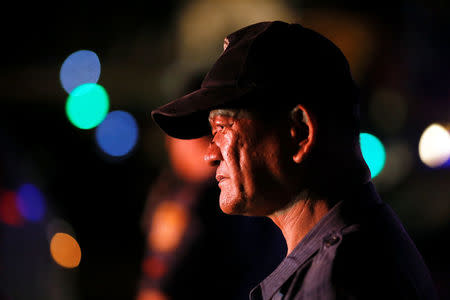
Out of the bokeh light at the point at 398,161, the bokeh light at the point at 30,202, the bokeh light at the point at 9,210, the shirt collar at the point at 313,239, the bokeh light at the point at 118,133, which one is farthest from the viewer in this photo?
the bokeh light at the point at 118,133

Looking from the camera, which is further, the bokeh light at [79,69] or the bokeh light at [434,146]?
the bokeh light at [79,69]

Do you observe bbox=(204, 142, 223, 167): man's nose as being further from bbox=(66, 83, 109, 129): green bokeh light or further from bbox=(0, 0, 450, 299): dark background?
bbox=(66, 83, 109, 129): green bokeh light

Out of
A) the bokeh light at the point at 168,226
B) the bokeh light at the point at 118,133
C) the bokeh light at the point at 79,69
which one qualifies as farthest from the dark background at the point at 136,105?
the bokeh light at the point at 168,226

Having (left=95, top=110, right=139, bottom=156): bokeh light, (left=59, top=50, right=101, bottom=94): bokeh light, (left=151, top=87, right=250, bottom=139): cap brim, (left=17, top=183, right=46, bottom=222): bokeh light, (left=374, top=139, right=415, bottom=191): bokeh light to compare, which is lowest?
(left=374, top=139, right=415, bottom=191): bokeh light

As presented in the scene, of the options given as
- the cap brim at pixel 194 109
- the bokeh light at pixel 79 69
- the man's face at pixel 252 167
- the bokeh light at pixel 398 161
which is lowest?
the bokeh light at pixel 398 161

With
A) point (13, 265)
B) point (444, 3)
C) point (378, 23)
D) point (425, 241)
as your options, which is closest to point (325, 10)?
point (378, 23)

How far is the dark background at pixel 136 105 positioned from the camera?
6.73m

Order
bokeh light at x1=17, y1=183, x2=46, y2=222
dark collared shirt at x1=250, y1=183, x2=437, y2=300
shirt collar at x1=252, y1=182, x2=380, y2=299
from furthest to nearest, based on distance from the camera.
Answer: bokeh light at x1=17, y1=183, x2=46, y2=222
shirt collar at x1=252, y1=182, x2=380, y2=299
dark collared shirt at x1=250, y1=183, x2=437, y2=300

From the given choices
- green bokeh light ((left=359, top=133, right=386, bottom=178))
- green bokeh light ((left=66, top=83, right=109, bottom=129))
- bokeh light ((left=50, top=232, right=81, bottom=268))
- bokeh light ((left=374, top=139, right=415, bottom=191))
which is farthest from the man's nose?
green bokeh light ((left=66, top=83, right=109, bottom=129))

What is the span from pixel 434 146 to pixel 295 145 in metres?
6.10

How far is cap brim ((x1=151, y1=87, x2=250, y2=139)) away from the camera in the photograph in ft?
6.31

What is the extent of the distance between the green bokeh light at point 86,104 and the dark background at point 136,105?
0.31 m

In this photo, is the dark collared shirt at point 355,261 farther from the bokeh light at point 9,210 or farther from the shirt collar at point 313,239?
the bokeh light at point 9,210

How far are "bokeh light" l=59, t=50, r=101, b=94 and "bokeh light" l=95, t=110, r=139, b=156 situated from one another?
7.44ft
